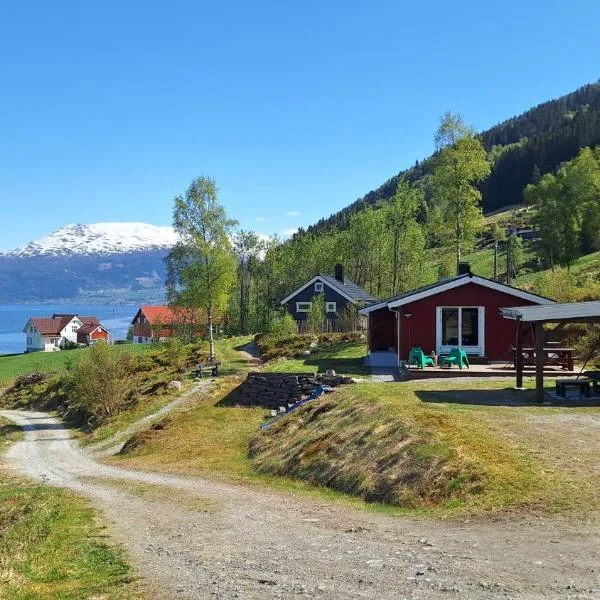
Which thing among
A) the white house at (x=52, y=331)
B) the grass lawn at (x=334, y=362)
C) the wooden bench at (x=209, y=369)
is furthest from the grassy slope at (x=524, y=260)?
the white house at (x=52, y=331)

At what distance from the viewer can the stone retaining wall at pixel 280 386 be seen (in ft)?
87.6

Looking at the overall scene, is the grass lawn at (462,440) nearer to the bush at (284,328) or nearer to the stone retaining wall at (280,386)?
the stone retaining wall at (280,386)

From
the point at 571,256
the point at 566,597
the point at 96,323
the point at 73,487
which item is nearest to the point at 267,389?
the point at 73,487

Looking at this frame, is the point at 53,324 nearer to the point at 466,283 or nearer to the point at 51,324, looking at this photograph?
the point at 51,324

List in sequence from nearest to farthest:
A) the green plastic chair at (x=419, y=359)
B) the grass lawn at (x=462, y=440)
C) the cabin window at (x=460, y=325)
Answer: the grass lawn at (x=462, y=440) < the green plastic chair at (x=419, y=359) < the cabin window at (x=460, y=325)

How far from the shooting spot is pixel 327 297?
55.0 m

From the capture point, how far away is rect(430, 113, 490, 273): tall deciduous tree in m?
41.4

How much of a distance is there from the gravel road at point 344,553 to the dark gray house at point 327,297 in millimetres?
39788

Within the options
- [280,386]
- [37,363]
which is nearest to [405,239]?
[280,386]

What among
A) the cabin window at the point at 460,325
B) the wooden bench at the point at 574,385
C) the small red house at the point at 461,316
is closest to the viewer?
the wooden bench at the point at 574,385

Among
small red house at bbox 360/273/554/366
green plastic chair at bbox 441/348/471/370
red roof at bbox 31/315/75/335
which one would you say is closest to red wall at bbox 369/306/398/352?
small red house at bbox 360/273/554/366

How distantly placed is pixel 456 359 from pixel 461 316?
3689mm

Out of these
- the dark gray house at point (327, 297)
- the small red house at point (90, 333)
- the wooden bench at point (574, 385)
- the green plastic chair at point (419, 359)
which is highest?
the dark gray house at point (327, 297)

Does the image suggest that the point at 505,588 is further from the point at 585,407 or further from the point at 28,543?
the point at 585,407
